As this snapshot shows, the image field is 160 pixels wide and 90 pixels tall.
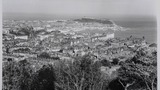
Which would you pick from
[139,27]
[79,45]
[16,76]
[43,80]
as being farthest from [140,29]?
[16,76]

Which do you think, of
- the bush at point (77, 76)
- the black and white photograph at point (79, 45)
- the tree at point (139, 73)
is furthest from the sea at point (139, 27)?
the bush at point (77, 76)

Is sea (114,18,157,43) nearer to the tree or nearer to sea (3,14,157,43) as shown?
sea (3,14,157,43)

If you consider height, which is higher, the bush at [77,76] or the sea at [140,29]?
the sea at [140,29]

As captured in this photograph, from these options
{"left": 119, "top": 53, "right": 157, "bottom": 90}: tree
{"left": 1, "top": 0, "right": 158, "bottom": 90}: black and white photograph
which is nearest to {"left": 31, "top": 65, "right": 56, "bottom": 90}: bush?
{"left": 1, "top": 0, "right": 158, "bottom": 90}: black and white photograph

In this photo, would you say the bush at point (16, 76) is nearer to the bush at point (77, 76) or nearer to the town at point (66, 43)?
the town at point (66, 43)

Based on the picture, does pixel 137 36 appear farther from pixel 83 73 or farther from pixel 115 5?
pixel 83 73

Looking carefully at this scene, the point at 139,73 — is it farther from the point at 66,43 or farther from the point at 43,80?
the point at 43,80

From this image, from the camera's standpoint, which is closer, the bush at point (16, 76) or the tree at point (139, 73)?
the bush at point (16, 76)
